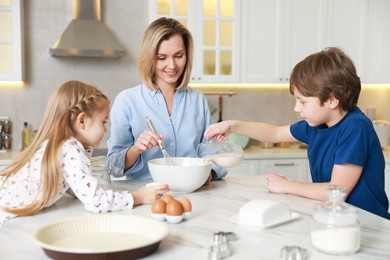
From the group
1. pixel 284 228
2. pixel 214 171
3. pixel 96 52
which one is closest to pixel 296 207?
pixel 284 228

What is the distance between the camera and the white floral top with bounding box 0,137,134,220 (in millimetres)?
1481

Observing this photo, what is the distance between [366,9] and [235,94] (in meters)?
1.30

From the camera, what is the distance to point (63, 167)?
4.96 feet

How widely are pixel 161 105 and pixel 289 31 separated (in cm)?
224

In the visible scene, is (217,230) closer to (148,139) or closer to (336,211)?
(336,211)

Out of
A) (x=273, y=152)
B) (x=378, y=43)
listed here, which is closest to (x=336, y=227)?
(x=273, y=152)

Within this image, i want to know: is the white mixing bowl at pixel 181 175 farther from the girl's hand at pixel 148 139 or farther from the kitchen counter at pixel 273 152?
the kitchen counter at pixel 273 152

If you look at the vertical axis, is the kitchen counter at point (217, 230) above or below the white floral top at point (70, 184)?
below

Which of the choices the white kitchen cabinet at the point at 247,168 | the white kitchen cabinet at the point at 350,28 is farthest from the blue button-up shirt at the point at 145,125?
the white kitchen cabinet at the point at 350,28

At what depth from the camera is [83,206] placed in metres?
1.58

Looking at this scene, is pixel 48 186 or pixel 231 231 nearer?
pixel 231 231

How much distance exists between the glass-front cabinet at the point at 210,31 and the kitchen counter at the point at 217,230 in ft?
7.56

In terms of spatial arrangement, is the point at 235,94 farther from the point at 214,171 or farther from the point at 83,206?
the point at 83,206

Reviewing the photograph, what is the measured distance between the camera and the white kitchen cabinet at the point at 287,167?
12.7 ft
